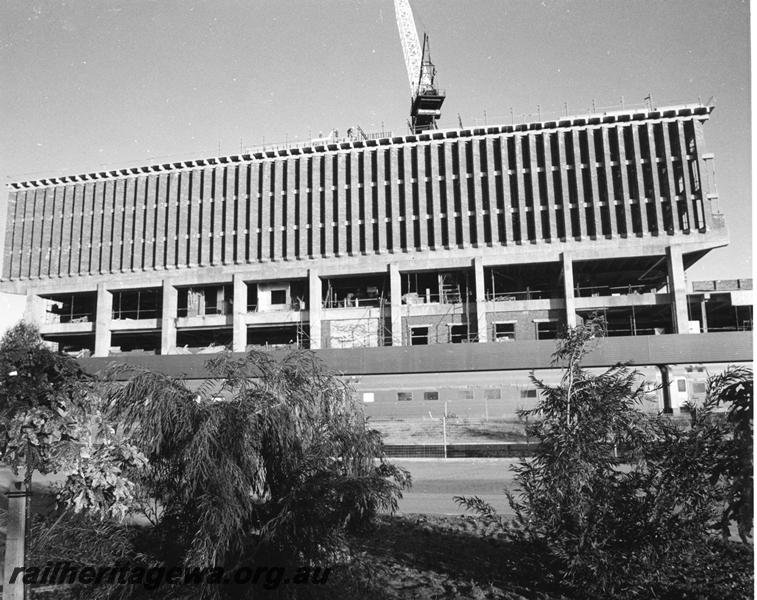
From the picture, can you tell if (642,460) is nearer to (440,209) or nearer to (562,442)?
(562,442)

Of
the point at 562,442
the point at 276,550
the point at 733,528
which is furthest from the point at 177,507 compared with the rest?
the point at 733,528

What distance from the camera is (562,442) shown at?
6828 millimetres

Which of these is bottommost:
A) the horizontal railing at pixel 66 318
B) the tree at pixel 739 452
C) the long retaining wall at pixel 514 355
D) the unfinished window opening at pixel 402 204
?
the tree at pixel 739 452

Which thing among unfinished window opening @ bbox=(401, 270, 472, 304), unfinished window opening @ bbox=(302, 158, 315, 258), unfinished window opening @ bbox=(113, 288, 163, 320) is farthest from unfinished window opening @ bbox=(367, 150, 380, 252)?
unfinished window opening @ bbox=(113, 288, 163, 320)

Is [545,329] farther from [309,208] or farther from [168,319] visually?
[168,319]

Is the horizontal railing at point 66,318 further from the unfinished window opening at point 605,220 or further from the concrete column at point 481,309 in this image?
the unfinished window opening at point 605,220

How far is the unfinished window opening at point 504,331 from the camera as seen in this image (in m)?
50.5

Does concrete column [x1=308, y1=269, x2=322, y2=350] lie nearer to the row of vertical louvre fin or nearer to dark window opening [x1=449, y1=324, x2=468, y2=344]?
the row of vertical louvre fin

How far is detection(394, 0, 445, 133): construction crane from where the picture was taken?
65.6 m

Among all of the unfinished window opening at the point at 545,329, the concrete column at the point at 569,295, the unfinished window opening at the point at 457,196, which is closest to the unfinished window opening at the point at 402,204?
the unfinished window opening at the point at 457,196

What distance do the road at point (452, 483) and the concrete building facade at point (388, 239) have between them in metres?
30.4

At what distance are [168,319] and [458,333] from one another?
27.1 meters

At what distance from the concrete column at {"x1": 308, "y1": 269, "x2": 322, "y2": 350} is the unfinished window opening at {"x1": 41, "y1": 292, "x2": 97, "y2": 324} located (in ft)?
80.7

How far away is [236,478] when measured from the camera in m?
6.40
